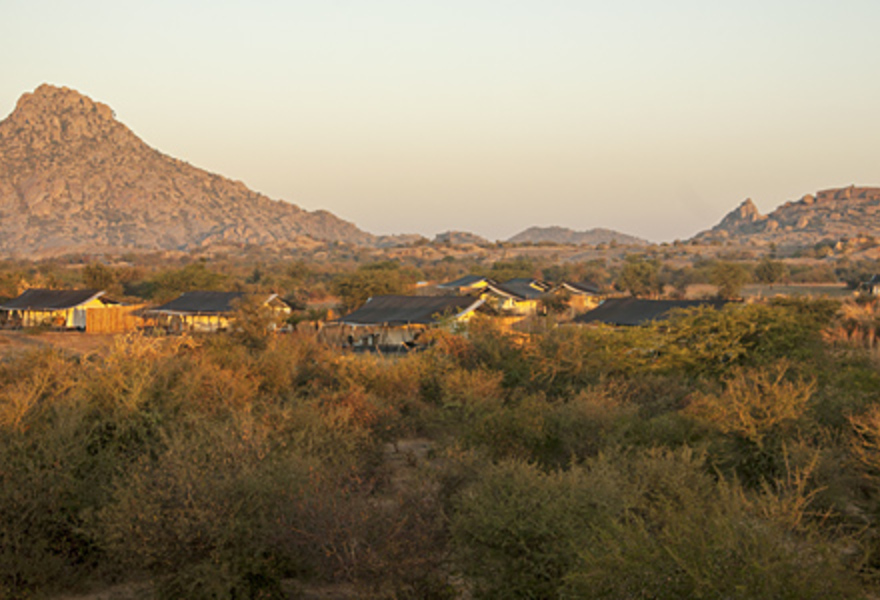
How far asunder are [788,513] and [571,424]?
20.6 ft

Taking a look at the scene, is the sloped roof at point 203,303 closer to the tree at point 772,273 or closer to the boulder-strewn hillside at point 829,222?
the tree at point 772,273

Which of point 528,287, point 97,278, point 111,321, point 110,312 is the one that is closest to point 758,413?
point 111,321

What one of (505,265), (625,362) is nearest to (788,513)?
(625,362)

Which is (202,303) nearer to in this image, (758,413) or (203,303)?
(203,303)

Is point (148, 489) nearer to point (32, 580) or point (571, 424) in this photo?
point (32, 580)

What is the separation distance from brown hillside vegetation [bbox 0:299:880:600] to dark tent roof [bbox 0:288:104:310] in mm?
31891

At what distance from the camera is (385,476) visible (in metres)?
13.1

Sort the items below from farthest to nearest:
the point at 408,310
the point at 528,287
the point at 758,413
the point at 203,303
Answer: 1. the point at 528,287
2. the point at 203,303
3. the point at 408,310
4. the point at 758,413

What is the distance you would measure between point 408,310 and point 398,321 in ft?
5.92

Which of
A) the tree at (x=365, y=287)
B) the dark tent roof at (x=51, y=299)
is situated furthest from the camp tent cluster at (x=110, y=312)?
the tree at (x=365, y=287)

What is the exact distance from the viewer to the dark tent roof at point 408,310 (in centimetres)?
3603

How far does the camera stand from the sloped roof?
44.2 meters

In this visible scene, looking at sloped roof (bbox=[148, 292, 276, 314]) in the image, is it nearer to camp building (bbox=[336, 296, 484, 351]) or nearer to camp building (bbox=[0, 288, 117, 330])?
camp building (bbox=[0, 288, 117, 330])

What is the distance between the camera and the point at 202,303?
45.8m
